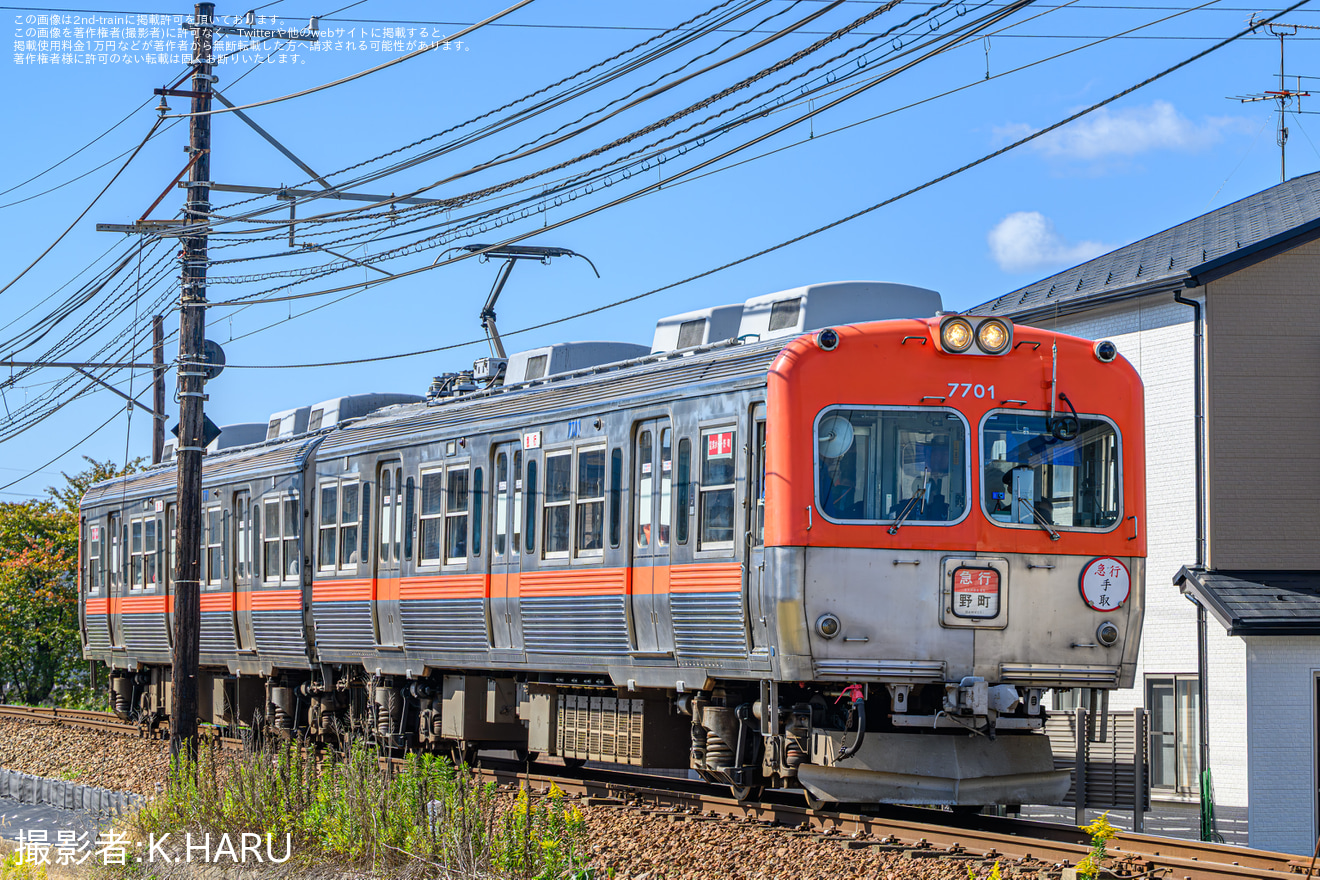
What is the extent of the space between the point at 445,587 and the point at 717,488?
14.3ft

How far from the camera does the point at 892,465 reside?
10930 millimetres

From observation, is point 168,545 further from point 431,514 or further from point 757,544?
point 757,544

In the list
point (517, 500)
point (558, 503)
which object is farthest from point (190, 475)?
point (558, 503)

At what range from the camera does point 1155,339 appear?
1848 cm

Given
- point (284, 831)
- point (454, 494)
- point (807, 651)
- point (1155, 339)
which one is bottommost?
point (284, 831)

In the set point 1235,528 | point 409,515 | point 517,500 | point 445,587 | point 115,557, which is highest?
point 517,500

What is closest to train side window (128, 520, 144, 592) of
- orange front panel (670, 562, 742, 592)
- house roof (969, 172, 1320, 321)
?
house roof (969, 172, 1320, 321)

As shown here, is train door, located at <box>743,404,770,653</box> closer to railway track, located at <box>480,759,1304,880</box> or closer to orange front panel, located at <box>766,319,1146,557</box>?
orange front panel, located at <box>766,319,1146,557</box>

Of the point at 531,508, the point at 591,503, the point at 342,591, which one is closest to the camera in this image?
the point at 591,503

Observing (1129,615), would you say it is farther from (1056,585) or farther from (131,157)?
(131,157)

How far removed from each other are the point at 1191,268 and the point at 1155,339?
3.91ft

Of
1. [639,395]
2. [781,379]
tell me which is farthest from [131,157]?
[781,379]

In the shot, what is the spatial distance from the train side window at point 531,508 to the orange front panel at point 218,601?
7.45m

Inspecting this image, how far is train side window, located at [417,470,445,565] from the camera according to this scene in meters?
15.3
